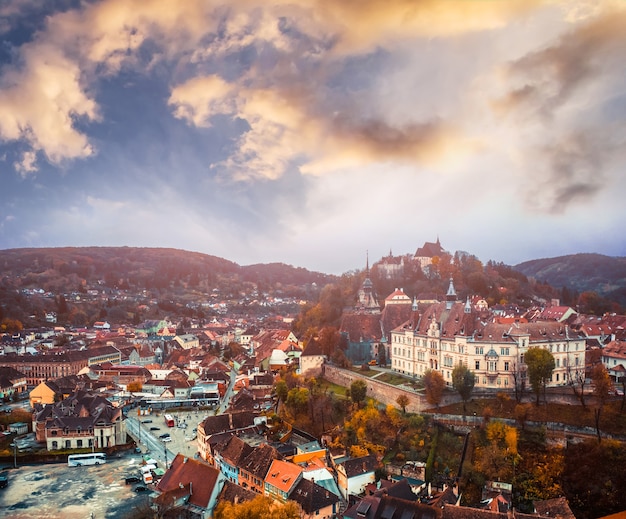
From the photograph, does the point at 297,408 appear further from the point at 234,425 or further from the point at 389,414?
the point at 389,414

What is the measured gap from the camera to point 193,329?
4705 inches

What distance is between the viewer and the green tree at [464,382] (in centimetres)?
3750

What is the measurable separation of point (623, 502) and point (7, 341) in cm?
9522

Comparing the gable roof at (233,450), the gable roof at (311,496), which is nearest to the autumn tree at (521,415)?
the gable roof at (311,496)

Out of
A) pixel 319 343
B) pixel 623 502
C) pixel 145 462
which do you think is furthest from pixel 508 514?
pixel 319 343

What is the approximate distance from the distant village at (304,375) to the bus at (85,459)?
2.21 meters

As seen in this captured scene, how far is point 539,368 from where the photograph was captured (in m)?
36.2

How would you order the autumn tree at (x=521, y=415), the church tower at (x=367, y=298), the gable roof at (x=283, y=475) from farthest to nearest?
the church tower at (x=367, y=298) < the autumn tree at (x=521, y=415) < the gable roof at (x=283, y=475)

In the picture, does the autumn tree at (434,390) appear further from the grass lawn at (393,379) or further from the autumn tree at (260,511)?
the autumn tree at (260,511)

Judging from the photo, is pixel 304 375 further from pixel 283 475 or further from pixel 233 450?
pixel 283 475

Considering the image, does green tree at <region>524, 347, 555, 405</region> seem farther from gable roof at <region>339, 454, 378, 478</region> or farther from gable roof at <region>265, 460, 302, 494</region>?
gable roof at <region>265, 460, 302, 494</region>

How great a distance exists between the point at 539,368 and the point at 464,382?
17.0ft

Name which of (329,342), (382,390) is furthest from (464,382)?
(329,342)

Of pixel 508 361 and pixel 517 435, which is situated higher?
pixel 508 361
